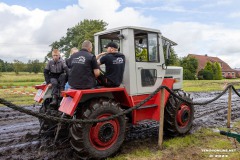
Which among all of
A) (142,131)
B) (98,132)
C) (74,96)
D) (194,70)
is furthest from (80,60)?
(194,70)

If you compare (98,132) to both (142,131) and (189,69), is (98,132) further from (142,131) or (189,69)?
(189,69)

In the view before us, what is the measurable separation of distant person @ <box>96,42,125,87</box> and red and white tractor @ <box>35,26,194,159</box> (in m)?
0.19

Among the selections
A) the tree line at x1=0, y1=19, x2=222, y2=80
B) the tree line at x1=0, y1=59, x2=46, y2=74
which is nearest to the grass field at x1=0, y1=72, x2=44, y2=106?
the tree line at x1=0, y1=19, x2=222, y2=80

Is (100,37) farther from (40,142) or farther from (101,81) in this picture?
(40,142)

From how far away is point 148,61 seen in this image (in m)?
5.67

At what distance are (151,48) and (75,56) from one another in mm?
1933

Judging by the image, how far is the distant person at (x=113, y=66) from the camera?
16.1ft

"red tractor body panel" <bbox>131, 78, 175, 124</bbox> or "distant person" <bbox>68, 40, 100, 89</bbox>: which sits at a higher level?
"distant person" <bbox>68, 40, 100, 89</bbox>

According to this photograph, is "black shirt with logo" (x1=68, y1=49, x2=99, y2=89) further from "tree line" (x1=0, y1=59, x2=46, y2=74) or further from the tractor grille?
"tree line" (x1=0, y1=59, x2=46, y2=74)

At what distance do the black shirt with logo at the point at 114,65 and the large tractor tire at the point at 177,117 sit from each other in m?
1.61

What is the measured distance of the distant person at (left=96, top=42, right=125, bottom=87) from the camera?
194 inches

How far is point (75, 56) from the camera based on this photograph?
4594 mm

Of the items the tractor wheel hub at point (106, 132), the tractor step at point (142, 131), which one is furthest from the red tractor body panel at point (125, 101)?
the tractor wheel hub at point (106, 132)

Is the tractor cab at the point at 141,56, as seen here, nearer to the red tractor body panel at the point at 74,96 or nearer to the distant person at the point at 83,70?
the red tractor body panel at the point at 74,96
